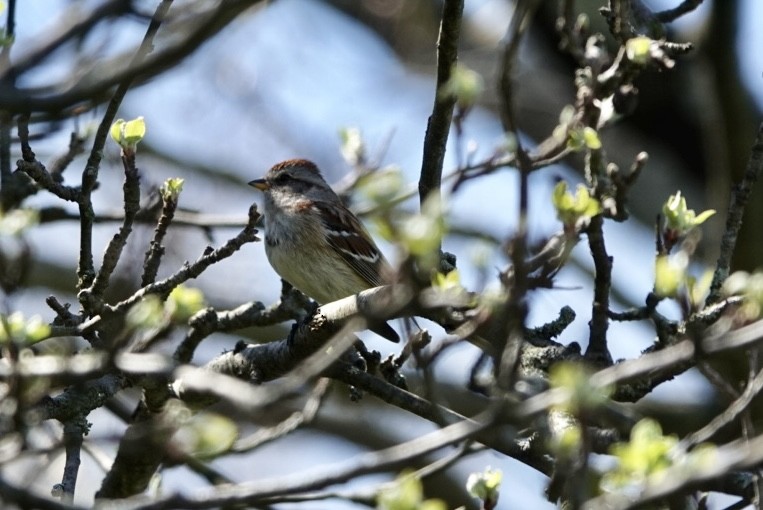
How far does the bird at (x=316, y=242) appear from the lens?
6711mm

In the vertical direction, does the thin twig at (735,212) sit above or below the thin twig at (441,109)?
below

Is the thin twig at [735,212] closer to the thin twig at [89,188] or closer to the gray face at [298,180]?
the thin twig at [89,188]

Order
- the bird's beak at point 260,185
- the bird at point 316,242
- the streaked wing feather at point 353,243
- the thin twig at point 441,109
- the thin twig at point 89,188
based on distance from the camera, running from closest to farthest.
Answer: the thin twig at point 441,109 < the thin twig at point 89,188 < the bird at point 316,242 < the streaked wing feather at point 353,243 < the bird's beak at point 260,185

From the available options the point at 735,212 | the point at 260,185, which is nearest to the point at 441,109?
the point at 735,212

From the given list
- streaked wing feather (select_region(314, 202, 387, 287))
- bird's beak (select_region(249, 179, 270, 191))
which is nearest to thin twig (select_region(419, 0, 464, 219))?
streaked wing feather (select_region(314, 202, 387, 287))

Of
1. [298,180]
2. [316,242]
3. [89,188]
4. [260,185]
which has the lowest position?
[89,188]

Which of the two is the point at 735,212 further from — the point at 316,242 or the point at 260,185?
the point at 260,185

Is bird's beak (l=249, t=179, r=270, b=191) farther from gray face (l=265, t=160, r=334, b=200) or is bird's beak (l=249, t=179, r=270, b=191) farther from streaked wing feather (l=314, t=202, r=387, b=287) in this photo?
streaked wing feather (l=314, t=202, r=387, b=287)

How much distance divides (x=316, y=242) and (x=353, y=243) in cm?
30

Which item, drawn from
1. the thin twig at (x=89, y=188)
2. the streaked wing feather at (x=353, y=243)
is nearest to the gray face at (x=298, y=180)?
the streaked wing feather at (x=353, y=243)

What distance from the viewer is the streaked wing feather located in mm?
7008

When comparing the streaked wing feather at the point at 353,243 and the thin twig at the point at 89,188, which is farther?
the streaked wing feather at the point at 353,243

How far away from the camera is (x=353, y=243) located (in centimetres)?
721

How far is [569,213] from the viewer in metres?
3.14
